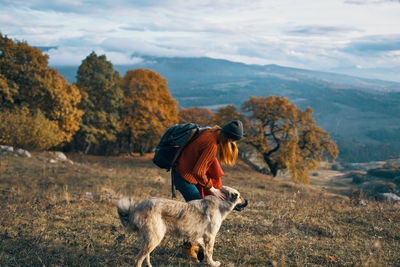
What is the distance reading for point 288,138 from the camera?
112ft

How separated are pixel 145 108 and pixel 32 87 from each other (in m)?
13.5

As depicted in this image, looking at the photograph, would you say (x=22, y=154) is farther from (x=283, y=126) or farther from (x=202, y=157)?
(x=283, y=126)

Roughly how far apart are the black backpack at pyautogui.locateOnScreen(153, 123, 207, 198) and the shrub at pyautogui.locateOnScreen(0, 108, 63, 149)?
2376cm

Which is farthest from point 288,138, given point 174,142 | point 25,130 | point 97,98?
point 174,142

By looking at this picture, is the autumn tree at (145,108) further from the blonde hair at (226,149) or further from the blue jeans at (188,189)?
the blonde hair at (226,149)

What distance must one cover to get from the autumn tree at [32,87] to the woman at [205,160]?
26.1 meters

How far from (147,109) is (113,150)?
8379 millimetres

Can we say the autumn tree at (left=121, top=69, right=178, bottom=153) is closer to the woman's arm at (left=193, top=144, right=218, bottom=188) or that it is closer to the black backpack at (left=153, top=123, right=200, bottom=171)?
the black backpack at (left=153, top=123, right=200, bottom=171)

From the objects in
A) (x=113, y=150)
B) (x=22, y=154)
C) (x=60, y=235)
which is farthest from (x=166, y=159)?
(x=113, y=150)

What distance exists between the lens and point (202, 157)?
4.84m

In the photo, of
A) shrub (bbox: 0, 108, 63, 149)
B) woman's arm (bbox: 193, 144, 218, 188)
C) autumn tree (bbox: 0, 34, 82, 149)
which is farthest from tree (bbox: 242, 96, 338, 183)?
woman's arm (bbox: 193, 144, 218, 188)

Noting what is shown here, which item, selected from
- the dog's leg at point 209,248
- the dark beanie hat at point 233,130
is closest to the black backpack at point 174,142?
the dark beanie hat at point 233,130

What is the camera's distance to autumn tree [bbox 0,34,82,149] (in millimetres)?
26219

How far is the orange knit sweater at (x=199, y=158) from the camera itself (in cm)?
484
